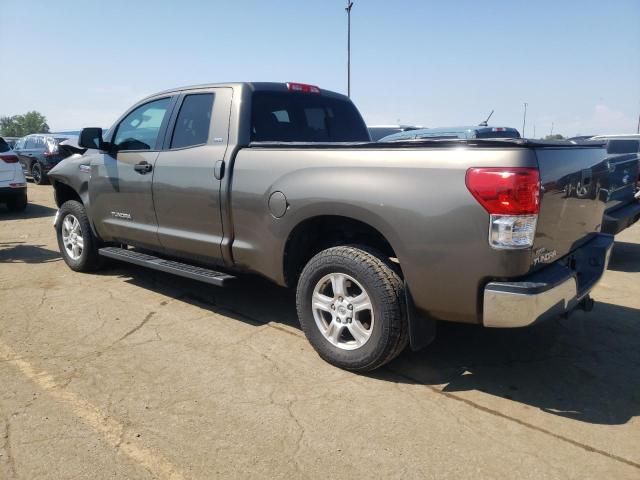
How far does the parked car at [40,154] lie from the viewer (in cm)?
1537

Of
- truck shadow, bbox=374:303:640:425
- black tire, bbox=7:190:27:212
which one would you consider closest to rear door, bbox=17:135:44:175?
black tire, bbox=7:190:27:212

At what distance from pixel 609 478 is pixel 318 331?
1.81m

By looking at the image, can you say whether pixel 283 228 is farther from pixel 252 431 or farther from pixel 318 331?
pixel 252 431

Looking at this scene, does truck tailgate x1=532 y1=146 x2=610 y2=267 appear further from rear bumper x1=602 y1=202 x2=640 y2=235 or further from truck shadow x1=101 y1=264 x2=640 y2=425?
rear bumper x1=602 y1=202 x2=640 y2=235

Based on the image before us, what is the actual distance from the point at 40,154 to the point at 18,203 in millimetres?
5742

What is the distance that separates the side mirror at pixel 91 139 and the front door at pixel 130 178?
11cm

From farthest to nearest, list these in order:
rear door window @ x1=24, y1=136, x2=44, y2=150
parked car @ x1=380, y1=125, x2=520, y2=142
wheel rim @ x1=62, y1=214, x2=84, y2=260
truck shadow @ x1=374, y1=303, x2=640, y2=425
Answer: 1. rear door window @ x1=24, y1=136, x2=44, y2=150
2. parked car @ x1=380, y1=125, x2=520, y2=142
3. wheel rim @ x1=62, y1=214, x2=84, y2=260
4. truck shadow @ x1=374, y1=303, x2=640, y2=425

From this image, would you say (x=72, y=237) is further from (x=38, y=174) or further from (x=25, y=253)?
(x=38, y=174)

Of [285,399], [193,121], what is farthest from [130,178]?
[285,399]

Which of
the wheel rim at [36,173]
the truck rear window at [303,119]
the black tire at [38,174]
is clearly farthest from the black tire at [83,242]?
the wheel rim at [36,173]

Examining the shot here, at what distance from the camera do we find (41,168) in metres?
15.8

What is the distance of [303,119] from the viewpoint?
450 cm

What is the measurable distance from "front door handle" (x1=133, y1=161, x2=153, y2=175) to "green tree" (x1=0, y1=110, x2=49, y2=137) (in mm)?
122026

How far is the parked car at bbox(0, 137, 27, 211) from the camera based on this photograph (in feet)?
32.9
